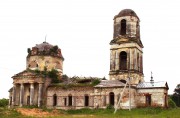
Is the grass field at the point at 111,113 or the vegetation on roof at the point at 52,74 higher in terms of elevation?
the vegetation on roof at the point at 52,74

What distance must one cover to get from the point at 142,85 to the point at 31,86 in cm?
1317

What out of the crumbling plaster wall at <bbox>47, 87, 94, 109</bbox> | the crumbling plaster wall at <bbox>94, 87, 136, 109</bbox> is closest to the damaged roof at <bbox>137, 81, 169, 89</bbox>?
the crumbling plaster wall at <bbox>94, 87, 136, 109</bbox>

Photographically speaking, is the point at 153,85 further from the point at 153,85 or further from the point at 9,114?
the point at 9,114

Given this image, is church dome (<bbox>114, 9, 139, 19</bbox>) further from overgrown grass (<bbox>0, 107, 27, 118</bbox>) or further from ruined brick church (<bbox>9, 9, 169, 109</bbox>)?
overgrown grass (<bbox>0, 107, 27, 118</bbox>)

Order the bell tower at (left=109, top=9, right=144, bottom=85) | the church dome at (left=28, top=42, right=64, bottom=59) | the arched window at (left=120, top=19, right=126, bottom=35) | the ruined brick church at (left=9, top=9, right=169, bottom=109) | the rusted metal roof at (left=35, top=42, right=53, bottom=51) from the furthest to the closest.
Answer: the rusted metal roof at (left=35, top=42, right=53, bottom=51) → the church dome at (left=28, top=42, right=64, bottom=59) → the arched window at (left=120, top=19, right=126, bottom=35) → the bell tower at (left=109, top=9, right=144, bottom=85) → the ruined brick church at (left=9, top=9, right=169, bottom=109)

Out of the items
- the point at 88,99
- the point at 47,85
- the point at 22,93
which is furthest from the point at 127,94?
the point at 22,93

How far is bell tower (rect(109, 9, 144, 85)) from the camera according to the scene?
117 ft

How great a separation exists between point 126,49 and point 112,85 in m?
4.86

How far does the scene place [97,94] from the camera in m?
34.8

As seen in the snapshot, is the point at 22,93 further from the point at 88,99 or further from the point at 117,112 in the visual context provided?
the point at 117,112

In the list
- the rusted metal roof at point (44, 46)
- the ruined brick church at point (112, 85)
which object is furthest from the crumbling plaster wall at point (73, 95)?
the rusted metal roof at point (44, 46)

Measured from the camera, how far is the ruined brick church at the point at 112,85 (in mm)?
33812

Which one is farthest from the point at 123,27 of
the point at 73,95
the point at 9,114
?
the point at 9,114

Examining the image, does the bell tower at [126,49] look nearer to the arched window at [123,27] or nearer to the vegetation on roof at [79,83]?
the arched window at [123,27]
